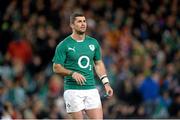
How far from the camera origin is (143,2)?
2127 cm

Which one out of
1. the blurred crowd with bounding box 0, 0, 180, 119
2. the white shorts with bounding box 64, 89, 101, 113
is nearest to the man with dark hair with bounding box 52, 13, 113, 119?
the white shorts with bounding box 64, 89, 101, 113

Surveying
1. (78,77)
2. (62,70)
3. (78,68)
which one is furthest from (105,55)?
(78,77)

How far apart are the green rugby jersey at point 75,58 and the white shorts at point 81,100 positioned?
89mm

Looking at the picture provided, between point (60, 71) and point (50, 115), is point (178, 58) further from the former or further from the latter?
point (60, 71)

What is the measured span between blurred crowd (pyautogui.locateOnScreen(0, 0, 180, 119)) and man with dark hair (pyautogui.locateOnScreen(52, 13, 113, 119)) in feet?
16.5

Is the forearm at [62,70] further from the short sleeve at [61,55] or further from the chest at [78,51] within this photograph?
the chest at [78,51]

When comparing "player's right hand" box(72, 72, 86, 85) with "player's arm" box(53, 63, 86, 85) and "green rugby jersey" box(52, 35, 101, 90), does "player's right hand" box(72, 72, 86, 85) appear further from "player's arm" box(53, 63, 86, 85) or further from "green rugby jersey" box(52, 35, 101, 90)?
"green rugby jersey" box(52, 35, 101, 90)

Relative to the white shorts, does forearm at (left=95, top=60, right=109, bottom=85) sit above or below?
above

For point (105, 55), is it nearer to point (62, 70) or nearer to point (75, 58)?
point (75, 58)

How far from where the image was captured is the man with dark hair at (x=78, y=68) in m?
10.6

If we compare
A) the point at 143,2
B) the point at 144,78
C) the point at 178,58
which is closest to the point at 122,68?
the point at 144,78

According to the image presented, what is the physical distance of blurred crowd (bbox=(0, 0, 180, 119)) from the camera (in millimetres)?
16859

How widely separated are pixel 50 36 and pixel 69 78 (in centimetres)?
751

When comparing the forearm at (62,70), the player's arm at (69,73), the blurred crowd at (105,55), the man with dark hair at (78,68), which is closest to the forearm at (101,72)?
the man with dark hair at (78,68)
